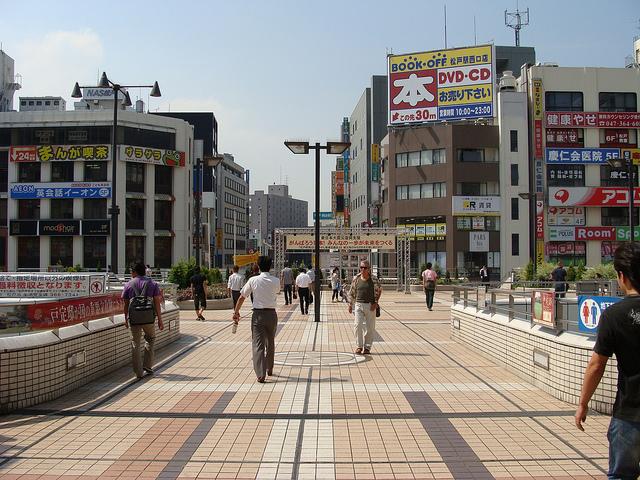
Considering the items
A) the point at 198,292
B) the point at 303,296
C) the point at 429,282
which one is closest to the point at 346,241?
the point at 429,282

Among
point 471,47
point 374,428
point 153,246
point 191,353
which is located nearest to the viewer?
point 374,428

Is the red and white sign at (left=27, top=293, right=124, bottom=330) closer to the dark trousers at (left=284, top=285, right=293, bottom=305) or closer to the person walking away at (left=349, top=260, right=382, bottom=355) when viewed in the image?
the person walking away at (left=349, top=260, right=382, bottom=355)

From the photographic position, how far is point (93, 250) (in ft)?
178

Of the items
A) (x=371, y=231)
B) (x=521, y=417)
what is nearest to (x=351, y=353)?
(x=521, y=417)

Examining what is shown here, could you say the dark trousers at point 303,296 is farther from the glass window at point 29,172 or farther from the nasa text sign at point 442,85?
the glass window at point 29,172

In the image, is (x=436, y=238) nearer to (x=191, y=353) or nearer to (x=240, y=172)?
(x=191, y=353)

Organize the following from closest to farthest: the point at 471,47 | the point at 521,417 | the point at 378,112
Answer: the point at 521,417 < the point at 471,47 < the point at 378,112

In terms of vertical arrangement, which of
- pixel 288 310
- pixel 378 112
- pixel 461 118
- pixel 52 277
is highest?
pixel 378 112

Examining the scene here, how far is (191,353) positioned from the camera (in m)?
11.7

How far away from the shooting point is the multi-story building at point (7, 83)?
7188cm

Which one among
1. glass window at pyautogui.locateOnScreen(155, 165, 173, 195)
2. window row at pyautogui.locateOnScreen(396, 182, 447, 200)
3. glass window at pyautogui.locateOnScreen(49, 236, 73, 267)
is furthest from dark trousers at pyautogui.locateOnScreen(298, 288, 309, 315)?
glass window at pyautogui.locateOnScreen(49, 236, 73, 267)

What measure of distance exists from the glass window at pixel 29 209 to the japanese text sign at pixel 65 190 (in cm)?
64

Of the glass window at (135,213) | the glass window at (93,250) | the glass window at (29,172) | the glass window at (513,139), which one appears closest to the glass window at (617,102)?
the glass window at (513,139)

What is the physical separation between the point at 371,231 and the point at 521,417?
1208 inches
